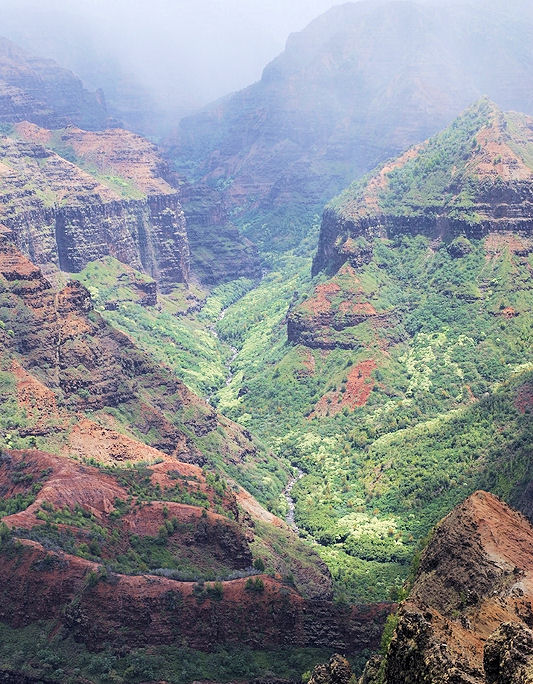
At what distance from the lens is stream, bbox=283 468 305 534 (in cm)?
14062

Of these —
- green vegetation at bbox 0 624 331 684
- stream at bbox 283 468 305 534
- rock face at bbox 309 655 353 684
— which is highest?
rock face at bbox 309 655 353 684

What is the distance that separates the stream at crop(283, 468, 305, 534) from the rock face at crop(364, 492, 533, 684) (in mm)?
74826

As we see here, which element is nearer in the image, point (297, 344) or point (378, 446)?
point (378, 446)

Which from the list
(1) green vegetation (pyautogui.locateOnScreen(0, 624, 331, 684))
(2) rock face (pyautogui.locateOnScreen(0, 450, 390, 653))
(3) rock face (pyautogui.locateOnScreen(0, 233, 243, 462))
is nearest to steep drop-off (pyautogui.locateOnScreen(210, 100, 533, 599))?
(3) rock face (pyautogui.locateOnScreen(0, 233, 243, 462))

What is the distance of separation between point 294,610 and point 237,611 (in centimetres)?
478

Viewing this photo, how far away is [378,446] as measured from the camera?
160000mm

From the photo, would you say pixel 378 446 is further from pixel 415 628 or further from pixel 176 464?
pixel 415 628

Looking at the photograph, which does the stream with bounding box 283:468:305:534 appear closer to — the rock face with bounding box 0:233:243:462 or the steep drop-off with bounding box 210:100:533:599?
the steep drop-off with bounding box 210:100:533:599

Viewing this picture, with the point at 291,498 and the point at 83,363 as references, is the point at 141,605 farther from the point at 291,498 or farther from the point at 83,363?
the point at 291,498

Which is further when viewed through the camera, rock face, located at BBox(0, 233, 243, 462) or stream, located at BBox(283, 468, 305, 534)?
stream, located at BBox(283, 468, 305, 534)

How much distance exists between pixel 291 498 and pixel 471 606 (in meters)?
98.6

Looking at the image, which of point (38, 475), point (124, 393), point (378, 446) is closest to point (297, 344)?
point (378, 446)

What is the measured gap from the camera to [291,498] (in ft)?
Answer: 498

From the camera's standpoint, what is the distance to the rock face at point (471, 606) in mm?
39656
